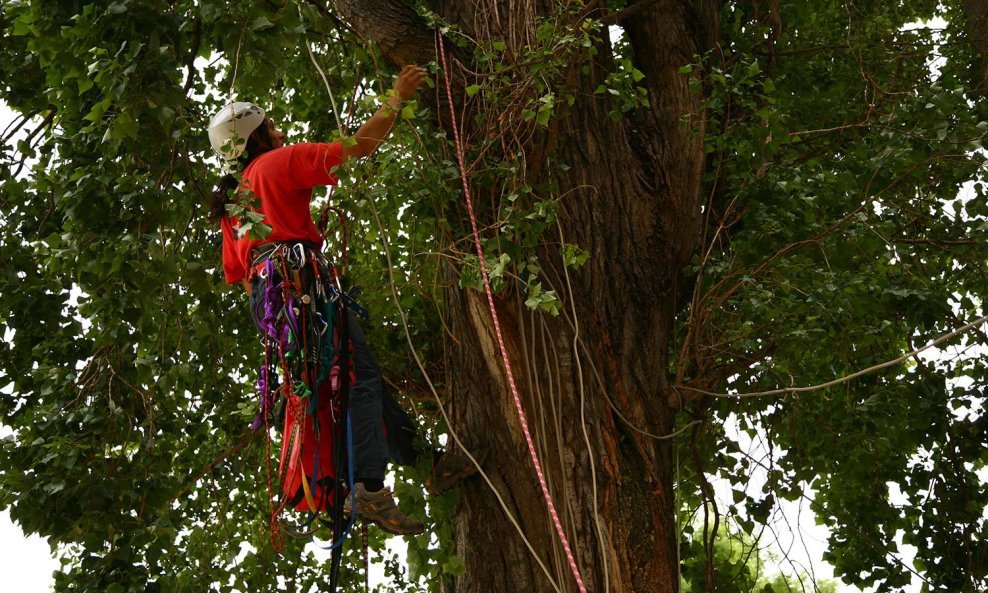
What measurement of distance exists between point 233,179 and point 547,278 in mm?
1022

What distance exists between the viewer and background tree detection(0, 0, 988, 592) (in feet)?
10.7

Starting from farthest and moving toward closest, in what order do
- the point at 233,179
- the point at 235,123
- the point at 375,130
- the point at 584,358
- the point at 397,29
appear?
the point at 584,358, the point at 397,29, the point at 233,179, the point at 235,123, the point at 375,130

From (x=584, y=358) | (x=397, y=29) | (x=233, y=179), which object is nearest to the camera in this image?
(x=233, y=179)

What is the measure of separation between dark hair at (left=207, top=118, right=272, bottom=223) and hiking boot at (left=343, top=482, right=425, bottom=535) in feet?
3.00

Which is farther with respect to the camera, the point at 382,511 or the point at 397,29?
the point at 397,29

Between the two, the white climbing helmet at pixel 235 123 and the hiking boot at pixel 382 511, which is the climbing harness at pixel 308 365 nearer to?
the hiking boot at pixel 382 511

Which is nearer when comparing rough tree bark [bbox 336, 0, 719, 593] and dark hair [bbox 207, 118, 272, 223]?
dark hair [bbox 207, 118, 272, 223]

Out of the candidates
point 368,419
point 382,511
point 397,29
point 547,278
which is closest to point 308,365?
point 368,419

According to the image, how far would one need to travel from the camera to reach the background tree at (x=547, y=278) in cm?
327

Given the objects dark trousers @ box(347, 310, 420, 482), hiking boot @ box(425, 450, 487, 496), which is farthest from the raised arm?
hiking boot @ box(425, 450, 487, 496)

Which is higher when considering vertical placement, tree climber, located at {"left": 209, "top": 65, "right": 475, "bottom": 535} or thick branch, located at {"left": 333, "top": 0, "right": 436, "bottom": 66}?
thick branch, located at {"left": 333, "top": 0, "right": 436, "bottom": 66}

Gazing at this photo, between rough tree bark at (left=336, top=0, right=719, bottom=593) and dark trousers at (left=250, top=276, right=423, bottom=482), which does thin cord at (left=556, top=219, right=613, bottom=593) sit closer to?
rough tree bark at (left=336, top=0, right=719, bottom=593)

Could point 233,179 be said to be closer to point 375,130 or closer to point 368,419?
point 375,130

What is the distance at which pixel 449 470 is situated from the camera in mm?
3730
